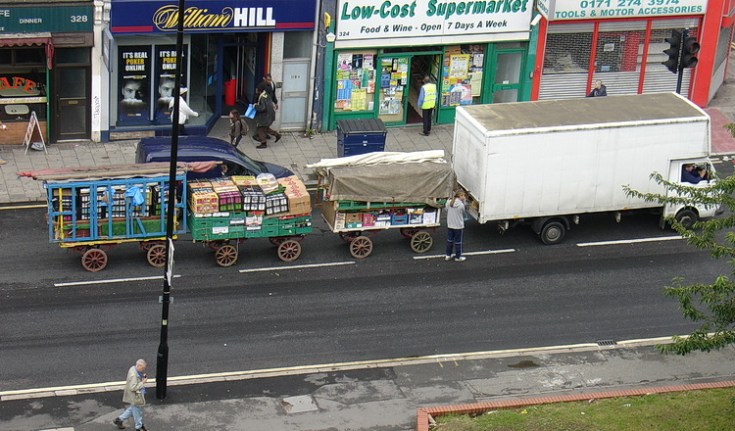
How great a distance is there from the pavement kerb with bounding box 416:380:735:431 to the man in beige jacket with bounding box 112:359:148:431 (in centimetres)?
465

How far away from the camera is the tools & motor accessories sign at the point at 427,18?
34.6 meters

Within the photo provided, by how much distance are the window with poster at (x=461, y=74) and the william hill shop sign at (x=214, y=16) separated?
4.28 m

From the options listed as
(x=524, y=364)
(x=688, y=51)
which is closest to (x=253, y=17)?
(x=688, y=51)

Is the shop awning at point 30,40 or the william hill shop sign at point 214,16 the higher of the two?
the william hill shop sign at point 214,16

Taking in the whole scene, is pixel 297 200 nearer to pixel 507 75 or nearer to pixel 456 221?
pixel 456 221

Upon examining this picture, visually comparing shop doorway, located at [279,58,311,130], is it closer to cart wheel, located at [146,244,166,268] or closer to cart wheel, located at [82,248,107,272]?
cart wheel, located at [146,244,166,268]

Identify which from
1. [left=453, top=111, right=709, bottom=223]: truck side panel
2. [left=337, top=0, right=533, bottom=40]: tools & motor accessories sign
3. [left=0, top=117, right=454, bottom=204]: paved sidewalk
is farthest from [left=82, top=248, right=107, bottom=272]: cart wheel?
[left=337, top=0, right=533, bottom=40]: tools & motor accessories sign

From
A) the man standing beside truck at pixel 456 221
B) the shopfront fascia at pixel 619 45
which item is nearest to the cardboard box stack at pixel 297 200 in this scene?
the man standing beside truck at pixel 456 221

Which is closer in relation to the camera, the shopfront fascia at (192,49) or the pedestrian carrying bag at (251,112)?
the shopfront fascia at (192,49)

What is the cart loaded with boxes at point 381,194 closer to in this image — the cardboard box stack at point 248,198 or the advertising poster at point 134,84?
the cardboard box stack at point 248,198

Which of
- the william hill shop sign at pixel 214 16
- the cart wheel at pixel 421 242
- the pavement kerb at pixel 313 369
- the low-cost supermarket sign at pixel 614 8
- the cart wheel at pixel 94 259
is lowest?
the pavement kerb at pixel 313 369

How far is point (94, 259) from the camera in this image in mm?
26719

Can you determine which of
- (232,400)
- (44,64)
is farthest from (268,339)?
(44,64)

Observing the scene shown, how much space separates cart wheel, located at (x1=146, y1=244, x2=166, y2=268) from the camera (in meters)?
27.0
